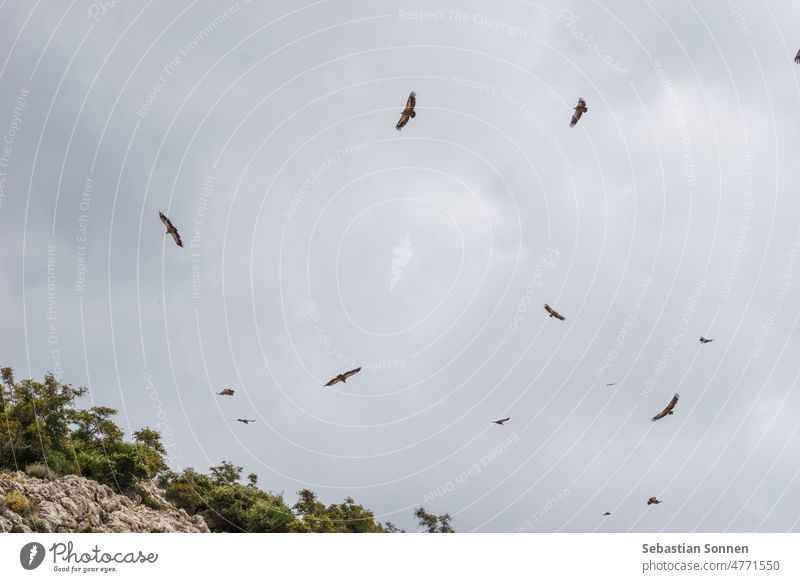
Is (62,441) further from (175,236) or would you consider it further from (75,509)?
(175,236)

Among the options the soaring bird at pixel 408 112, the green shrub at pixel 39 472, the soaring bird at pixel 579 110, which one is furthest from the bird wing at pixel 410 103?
the green shrub at pixel 39 472

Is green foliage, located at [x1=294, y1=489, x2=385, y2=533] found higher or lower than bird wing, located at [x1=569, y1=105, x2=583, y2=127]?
lower

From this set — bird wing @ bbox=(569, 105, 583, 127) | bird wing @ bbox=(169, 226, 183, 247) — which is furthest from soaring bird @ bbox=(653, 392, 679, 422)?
bird wing @ bbox=(169, 226, 183, 247)
